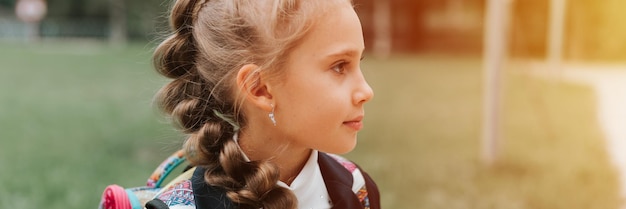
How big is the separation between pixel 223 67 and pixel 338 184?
0.34m

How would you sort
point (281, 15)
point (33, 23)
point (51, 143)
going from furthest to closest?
point (33, 23), point (51, 143), point (281, 15)

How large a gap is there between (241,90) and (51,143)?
3046mm

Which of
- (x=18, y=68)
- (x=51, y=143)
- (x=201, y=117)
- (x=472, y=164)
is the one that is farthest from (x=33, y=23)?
(x=201, y=117)

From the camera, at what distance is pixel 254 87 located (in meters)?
1.36

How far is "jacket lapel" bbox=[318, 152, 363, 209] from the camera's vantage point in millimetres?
1478

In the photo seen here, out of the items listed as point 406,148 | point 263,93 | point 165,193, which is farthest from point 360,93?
point 406,148

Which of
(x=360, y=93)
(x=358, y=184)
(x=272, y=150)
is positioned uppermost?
(x=360, y=93)

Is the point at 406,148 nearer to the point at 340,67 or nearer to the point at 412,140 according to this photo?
the point at 412,140

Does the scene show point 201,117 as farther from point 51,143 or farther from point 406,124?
point 406,124

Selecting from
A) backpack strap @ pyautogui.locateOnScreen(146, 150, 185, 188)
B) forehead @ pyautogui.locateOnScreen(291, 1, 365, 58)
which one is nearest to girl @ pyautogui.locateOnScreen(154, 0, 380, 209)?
forehead @ pyautogui.locateOnScreen(291, 1, 365, 58)

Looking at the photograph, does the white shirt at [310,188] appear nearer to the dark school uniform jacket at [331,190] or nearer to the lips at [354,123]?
the dark school uniform jacket at [331,190]

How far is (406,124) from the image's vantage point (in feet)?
16.3

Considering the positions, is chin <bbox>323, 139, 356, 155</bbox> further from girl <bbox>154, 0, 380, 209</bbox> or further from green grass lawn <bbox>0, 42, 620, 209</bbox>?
green grass lawn <bbox>0, 42, 620, 209</bbox>

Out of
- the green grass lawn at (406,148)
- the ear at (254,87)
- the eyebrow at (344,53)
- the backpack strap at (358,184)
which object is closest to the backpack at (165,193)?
the backpack strap at (358,184)
